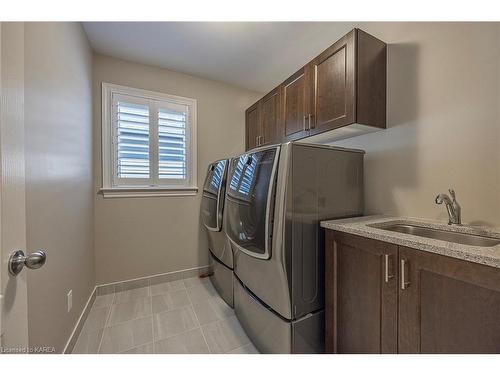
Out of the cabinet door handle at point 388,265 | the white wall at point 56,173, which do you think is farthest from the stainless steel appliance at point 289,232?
the white wall at point 56,173

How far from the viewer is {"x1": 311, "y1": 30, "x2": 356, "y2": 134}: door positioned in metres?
1.38

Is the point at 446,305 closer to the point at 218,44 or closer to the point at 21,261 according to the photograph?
the point at 21,261

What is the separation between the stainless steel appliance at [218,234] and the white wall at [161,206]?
37 centimetres

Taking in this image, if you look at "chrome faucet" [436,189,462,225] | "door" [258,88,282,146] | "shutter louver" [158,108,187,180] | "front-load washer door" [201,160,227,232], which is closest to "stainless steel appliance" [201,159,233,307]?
"front-load washer door" [201,160,227,232]

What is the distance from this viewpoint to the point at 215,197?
83.0 inches

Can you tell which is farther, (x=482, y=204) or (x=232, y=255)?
(x=232, y=255)

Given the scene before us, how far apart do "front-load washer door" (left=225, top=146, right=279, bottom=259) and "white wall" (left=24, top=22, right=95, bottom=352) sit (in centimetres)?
109

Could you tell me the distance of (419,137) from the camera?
140 centimetres

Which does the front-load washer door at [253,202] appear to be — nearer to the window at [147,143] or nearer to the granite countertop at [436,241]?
the granite countertop at [436,241]

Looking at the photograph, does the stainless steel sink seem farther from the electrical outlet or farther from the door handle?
the electrical outlet

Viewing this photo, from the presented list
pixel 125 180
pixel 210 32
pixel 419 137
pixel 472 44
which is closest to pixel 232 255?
pixel 125 180

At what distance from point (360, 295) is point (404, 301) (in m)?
0.21
